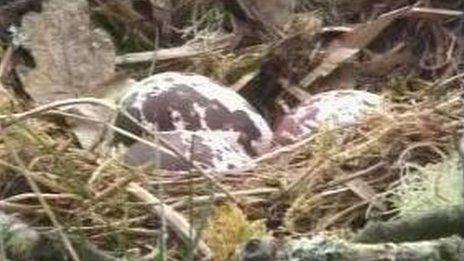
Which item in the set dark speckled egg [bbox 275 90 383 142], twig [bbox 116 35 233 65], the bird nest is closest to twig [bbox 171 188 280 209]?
the bird nest

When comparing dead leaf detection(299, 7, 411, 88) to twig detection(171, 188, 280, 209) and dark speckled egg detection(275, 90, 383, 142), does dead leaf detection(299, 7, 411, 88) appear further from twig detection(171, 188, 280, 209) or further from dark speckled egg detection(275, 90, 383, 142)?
twig detection(171, 188, 280, 209)

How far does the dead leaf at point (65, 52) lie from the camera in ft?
7.12

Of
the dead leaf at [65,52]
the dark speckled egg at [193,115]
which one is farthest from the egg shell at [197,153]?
the dead leaf at [65,52]

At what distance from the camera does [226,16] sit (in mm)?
2553

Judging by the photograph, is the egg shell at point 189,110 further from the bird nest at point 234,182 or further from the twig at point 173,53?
the twig at point 173,53

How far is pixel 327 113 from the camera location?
2.07 m

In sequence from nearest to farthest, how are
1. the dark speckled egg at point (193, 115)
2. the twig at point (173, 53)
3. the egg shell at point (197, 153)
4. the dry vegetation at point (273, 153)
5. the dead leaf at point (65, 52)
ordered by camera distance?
1. the dry vegetation at point (273, 153)
2. the egg shell at point (197, 153)
3. the dark speckled egg at point (193, 115)
4. the dead leaf at point (65, 52)
5. the twig at point (173, 53)

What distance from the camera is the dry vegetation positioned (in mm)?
1579

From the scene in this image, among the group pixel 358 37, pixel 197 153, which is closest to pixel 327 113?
pixel 197 153

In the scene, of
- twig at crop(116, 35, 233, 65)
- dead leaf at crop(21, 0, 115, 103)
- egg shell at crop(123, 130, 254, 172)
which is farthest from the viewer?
twig at crop(116, 35, 233, 65)

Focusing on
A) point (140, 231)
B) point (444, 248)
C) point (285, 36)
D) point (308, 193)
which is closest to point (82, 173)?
point (140, 231)

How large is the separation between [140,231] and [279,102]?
31.3 inches

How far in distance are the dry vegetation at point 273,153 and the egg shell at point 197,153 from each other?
0.05 metres

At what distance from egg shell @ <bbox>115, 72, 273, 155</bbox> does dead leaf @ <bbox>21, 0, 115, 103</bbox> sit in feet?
0.46
